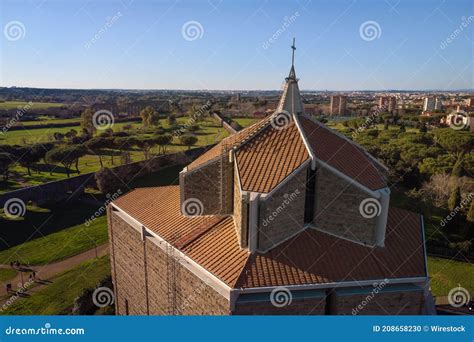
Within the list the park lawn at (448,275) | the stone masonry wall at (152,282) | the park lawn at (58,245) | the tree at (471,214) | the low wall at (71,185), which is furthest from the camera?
A: the low wall at (71,185)


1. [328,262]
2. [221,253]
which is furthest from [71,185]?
[328,262]

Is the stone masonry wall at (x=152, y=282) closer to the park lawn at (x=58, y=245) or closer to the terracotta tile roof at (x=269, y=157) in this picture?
the terracotta tile roof at (x=269, y=157)

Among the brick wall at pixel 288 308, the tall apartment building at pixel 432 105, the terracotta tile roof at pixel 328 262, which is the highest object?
the tall apartment building at pixel 432 105

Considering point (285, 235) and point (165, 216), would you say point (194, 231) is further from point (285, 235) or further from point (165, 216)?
point (285, 235)

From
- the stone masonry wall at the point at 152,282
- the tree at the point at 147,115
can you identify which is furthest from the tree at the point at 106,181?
the tree at the point at 147,115

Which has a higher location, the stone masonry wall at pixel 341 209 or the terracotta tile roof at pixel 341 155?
the terracotta tile roof at pixel 341 155

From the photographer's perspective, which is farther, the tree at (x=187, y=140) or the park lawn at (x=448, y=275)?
the tree at (x=187, y=140)

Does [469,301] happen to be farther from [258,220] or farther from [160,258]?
[160,258]

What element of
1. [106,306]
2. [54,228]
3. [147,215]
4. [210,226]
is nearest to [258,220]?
[210,226]
